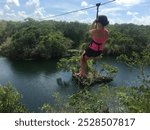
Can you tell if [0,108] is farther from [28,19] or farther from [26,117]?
[28,19]

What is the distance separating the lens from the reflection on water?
71.1ft

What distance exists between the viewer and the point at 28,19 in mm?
55469

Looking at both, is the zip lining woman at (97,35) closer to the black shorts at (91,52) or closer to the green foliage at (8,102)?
the black shorts at (91,52)

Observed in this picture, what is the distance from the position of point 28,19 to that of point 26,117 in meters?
50.3

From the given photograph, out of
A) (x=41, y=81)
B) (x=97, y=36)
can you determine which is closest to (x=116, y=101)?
(x=97, y=36)

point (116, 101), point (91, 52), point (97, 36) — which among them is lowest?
point (116, 101)

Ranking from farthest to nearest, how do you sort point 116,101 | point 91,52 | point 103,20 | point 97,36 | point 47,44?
point 47,44
point 116,101
point 91,52
point 97,36
point 103,20

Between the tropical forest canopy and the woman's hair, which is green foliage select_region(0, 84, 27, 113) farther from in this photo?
the tropical forest canopy

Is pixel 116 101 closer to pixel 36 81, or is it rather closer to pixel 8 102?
pixel 8 102

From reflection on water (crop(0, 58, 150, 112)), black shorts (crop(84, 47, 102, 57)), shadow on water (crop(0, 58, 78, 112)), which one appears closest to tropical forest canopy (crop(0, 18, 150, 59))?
shadow on water (crop(0, 58, 78, 112))

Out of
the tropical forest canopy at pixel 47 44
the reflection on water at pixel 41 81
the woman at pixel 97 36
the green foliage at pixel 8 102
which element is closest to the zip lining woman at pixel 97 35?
the woman at pixel 97 36

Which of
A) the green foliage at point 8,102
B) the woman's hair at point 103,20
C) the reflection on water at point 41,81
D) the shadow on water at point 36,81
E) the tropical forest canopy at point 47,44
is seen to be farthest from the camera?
the tropical forest canopy at point 47,44

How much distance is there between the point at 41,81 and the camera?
26.6 metres

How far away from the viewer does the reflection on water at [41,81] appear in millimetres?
21669
